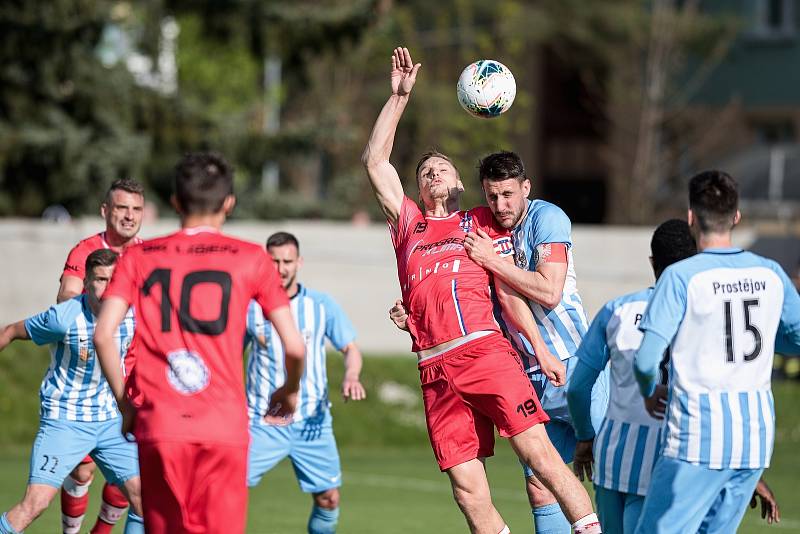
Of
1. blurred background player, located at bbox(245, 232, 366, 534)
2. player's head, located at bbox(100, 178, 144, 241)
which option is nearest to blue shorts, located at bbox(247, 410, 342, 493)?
blurred background player, located at bbox(245, 232, 366, 534)

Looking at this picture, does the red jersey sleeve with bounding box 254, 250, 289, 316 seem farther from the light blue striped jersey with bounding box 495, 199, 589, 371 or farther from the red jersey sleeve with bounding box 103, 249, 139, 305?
the light blue striped jersey with bounding box 495, 199, 589, 371

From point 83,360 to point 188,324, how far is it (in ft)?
8.95

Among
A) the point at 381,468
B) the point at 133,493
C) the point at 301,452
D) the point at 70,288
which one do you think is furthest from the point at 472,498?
the point at 381,468

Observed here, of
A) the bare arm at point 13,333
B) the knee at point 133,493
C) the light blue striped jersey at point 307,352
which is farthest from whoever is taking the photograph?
the light blue striped jersey at point 307,352

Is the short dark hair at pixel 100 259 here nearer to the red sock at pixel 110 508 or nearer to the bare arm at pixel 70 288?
the bare arm at pixel 70 288

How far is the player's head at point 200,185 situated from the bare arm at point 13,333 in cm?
231

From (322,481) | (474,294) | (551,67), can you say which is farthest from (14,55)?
(551,67)

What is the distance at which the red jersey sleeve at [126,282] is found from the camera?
5617 mm

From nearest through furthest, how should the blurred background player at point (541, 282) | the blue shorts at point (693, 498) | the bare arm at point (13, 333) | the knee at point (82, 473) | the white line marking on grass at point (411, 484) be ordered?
1. the blue shorts at point (693, 498)
2. the blurred background player at point (541, 282)
3. the bare arm at point (13, 333)
4. the knee at point (82, 473)
5. the white line marking on grass at point (411, 484)

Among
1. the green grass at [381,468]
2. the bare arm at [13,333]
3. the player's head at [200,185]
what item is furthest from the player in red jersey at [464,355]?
the green grass at [381,468]

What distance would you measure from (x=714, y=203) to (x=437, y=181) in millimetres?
2267

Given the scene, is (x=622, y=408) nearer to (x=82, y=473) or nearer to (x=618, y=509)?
(x=618, y=509)

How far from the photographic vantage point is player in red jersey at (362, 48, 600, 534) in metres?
7.04

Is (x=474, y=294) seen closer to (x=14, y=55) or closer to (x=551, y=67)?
(x=14, y=55)
